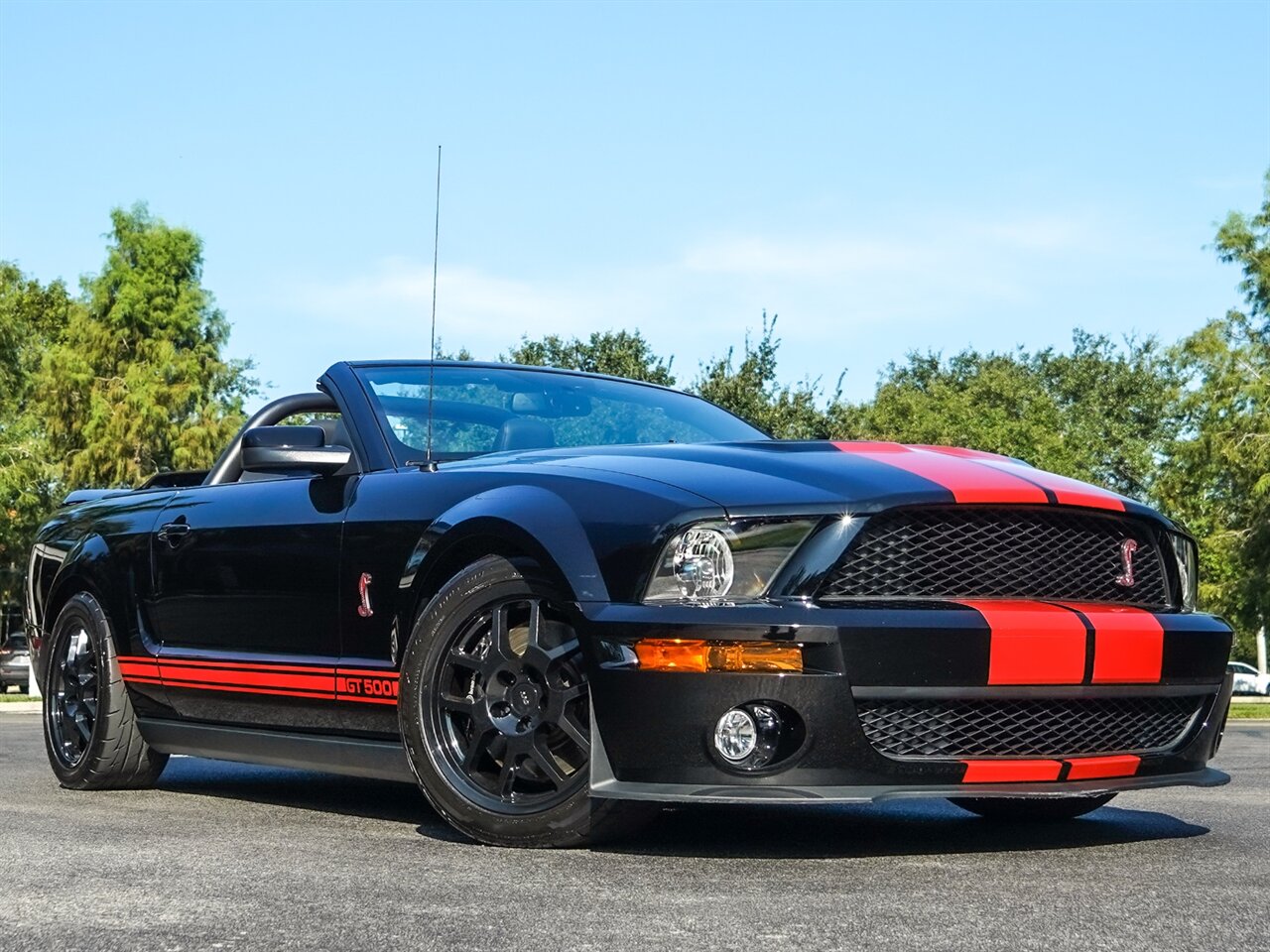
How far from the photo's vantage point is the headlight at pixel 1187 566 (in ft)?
16.2

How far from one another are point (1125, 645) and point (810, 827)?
113 centimetres

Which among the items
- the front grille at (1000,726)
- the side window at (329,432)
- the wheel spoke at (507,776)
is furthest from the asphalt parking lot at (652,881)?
the side window at (329,432)

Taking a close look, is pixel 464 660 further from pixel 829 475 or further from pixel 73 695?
pixel 73 695

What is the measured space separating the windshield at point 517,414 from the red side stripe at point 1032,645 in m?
1.84

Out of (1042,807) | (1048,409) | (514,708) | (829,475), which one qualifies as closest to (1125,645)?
(829,475)

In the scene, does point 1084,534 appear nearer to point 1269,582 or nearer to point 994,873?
point 994,873

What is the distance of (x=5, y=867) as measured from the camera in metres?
Answer: 4.14

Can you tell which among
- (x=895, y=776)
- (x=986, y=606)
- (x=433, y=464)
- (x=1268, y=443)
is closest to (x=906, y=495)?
(x=986, y=606)

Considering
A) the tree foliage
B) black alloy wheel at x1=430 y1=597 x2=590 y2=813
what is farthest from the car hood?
the tree foliage

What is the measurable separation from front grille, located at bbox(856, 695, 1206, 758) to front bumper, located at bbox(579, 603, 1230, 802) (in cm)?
3

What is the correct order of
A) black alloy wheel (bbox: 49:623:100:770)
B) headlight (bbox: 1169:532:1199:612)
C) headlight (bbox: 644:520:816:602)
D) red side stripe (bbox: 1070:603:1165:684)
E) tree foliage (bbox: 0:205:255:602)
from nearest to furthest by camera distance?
headlight (bbox: 644:520:816:602), red side stripe (bbox: 1070:603:1165:684), headlight (bbox: 1169:532:1199:612), black alloy wheel (bbox: 49:623:100:770), tree foliage (bbox: 0:205:255:602)

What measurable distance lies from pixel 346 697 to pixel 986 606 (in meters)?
1.94

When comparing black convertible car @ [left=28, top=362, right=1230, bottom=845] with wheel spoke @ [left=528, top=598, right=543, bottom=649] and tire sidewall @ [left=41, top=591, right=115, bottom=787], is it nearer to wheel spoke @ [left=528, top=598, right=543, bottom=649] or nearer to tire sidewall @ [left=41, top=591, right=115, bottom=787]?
wheel spoke @ [left=528, top=598, right=543, bottom=649]

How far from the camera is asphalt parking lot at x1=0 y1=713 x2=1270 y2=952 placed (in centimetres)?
322
